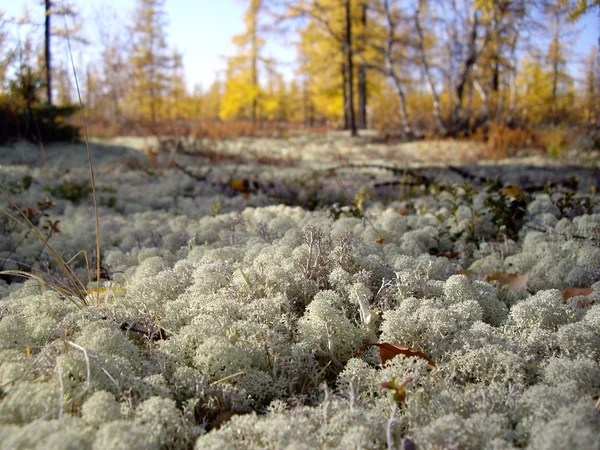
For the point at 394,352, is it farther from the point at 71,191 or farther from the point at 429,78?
the point at 429,78

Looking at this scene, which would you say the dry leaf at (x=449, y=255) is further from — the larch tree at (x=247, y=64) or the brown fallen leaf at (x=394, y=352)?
the larch tree at (x=247, y=64)

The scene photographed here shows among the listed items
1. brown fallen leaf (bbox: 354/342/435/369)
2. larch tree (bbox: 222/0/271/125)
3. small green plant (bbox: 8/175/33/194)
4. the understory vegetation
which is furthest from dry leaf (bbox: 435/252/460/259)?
larch tree (bbox: 222/0/271/125)

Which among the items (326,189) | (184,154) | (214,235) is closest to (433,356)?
(214,235)

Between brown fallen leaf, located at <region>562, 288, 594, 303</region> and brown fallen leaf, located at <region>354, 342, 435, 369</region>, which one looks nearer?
brown fallen leaf, located at <region>354, 342, 435, 369</region>

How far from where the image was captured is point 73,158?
7.96 metres

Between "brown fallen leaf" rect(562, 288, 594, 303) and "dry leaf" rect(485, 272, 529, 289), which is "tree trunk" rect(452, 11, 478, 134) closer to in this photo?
"dry leaf" rect(485, 272, 529, 289)

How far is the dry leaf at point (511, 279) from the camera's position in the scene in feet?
7.06

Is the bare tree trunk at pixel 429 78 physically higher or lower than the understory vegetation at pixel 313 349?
higher

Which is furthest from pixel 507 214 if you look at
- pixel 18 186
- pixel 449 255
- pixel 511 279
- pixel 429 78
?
pixel 429 78

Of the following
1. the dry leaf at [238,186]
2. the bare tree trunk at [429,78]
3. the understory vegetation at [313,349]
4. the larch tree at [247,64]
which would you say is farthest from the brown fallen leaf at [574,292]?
the larch tree at [247,64]

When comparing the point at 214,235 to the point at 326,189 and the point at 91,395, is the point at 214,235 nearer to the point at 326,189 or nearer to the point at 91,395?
the point at 91,395

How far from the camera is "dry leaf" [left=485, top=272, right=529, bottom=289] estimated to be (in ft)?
7.06

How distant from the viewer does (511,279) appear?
7.21 feet

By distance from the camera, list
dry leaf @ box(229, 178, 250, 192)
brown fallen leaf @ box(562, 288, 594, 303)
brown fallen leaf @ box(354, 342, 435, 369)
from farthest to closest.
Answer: dry leaf @ box(229, 178, 250, 192) → brown fallen leaf @ box(562, 288, 594, 303) → brown fallen leaf @ box(354, 342, 435, 369)
